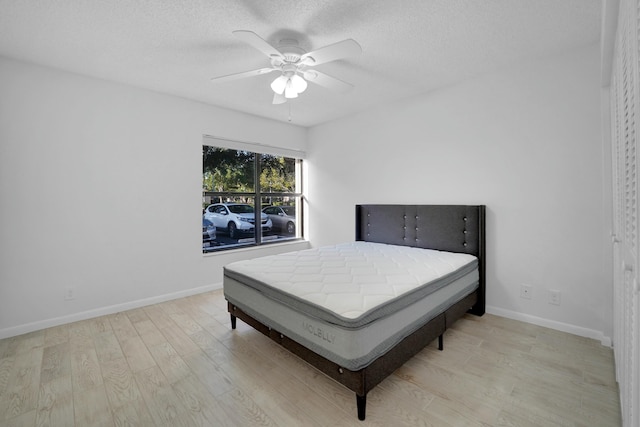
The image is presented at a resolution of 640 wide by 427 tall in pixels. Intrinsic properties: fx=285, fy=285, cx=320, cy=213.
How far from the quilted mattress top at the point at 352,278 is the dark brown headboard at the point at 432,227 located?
0.17 meters

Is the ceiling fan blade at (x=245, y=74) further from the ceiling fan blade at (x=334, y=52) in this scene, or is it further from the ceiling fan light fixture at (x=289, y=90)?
the ceiling fan blade at (x=334, y=52)

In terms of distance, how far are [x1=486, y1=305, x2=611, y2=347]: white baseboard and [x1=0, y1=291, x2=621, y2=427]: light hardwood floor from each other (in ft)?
0.23

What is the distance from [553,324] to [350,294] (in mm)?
2049

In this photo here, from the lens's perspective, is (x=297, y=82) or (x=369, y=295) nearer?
(x=369, y=295)

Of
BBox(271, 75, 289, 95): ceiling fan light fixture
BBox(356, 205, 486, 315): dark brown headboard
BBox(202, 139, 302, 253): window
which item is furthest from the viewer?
BBox(202, 139, 302, 253): window

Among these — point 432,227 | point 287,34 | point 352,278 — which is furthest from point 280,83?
point 432,227

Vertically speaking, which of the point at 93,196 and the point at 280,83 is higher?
the point at 280,83

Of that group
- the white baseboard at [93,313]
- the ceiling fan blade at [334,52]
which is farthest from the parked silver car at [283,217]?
the ceiling fan blade at [334,52]

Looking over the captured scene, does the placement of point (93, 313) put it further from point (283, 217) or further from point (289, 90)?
point (289, 90)

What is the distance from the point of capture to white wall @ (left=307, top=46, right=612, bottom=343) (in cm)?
230

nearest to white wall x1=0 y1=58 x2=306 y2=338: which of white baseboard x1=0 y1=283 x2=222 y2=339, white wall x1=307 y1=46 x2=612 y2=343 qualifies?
white baseboard x1=0 y1=283 x2=222 y2=339

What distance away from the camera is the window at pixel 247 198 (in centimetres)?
387

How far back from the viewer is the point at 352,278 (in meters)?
2.05

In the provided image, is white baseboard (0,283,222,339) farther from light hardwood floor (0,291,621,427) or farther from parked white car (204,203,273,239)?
parked white car (204,203,273,239)
